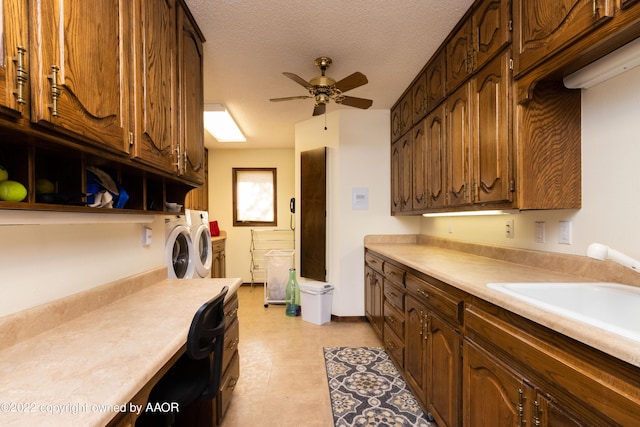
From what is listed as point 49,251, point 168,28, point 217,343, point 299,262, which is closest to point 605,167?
point 217,343

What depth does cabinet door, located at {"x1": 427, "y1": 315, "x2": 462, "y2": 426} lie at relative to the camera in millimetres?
1429

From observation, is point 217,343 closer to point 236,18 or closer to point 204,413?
point 204,413

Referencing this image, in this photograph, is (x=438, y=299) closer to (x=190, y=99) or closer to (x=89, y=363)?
(x=89, y=363)

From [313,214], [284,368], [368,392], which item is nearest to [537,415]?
[368,392]

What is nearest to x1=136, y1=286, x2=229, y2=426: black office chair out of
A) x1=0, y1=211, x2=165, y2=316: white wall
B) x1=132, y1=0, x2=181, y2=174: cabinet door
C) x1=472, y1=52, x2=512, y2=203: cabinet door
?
x1=0, y1=211, x2=165, y2=316: white wall

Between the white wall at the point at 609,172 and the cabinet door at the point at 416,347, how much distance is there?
81 centimetres

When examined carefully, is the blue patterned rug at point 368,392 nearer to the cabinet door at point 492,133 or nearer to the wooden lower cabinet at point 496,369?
the wooden lower cabinet at point 496,369

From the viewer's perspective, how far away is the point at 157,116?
1408mm

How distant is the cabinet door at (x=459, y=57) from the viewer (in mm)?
1816

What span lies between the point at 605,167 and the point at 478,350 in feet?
3.20

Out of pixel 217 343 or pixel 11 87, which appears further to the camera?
pixel 217 343

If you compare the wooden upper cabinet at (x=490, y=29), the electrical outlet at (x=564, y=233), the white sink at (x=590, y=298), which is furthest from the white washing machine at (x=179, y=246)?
the electrical outlet at (x=564, y=233)

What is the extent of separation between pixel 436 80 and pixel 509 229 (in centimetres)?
121

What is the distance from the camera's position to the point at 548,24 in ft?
3.96
